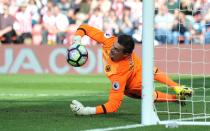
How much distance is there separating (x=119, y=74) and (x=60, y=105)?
2.19 m

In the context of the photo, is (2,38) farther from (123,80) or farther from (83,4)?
(123,80)

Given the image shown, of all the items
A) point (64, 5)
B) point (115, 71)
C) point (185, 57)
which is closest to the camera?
point (115, 71)

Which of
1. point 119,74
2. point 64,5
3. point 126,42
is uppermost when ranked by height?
point 64,5

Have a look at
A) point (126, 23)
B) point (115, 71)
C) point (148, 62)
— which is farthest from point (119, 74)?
point (126, 23)

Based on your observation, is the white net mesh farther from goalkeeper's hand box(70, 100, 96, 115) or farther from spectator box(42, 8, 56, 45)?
spectator box(42, 8, 56, 45)

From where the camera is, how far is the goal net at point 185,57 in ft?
35.7

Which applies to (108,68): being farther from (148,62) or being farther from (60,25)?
(60,25)

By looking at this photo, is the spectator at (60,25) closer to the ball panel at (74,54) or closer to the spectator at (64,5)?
the spectator at (64,5)

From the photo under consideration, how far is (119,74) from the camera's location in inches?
420

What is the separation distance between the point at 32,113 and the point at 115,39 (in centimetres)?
157

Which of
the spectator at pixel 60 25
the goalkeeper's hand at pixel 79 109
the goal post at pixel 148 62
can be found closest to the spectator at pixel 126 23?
the spectator at pixel 60 25

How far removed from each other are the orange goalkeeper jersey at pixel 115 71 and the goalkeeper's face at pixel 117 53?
3.3 inches

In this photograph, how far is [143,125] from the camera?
30.9ft

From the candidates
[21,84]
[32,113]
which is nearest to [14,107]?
[32,113]
